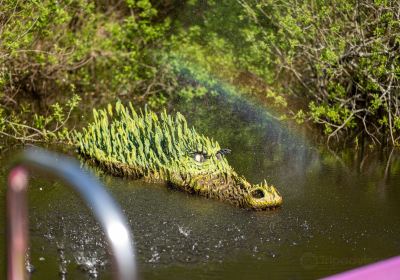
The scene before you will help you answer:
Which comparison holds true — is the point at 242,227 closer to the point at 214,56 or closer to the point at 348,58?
the point at 348,58

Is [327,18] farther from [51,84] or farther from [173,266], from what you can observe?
[173,266]

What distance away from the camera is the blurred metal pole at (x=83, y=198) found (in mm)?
2396

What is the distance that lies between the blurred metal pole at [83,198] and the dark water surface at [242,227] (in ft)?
11.9

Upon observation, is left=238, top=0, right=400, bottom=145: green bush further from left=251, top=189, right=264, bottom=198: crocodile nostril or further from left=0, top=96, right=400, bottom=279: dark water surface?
left=251, top=189, right=264, bottom=198: crocodile nostril

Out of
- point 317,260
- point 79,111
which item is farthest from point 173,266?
point 79,111

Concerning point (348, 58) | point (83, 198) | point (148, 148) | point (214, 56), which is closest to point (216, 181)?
point (148, 148)

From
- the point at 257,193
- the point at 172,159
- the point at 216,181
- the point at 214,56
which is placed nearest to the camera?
the point at 257,193

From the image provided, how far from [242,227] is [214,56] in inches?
336

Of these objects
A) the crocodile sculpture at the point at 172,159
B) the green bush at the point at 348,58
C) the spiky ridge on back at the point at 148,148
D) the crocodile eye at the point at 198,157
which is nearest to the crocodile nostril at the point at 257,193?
the crocodile sculpture at the point at 172,159

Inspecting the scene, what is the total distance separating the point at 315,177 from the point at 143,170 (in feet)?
6.56

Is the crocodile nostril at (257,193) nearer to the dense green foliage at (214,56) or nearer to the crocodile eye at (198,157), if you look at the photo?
the crocodile eye at (198,157)

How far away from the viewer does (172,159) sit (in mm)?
9539

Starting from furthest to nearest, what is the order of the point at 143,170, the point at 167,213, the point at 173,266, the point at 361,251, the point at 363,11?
1. the point at 363,11
2. the point at 143,170
3. the point at 167,213
4. the point at 361,251
5. the point at 173,266

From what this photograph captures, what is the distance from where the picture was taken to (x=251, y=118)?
14797mm
